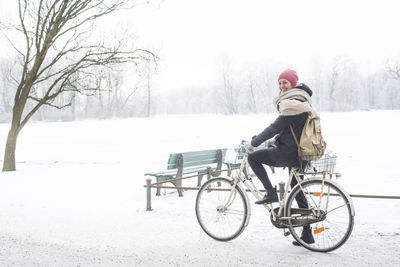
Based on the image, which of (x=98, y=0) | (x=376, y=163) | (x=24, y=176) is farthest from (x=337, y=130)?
(x=24, y=176)

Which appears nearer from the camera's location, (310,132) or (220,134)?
(310,132)

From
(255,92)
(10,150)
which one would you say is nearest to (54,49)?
(10,150)

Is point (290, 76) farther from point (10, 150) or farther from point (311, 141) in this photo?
point (10, 150)

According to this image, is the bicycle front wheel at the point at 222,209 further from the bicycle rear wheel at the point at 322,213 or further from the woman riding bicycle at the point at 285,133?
the bicycle rear wheel at the point at 322,213

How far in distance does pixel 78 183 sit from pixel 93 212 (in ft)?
12.7

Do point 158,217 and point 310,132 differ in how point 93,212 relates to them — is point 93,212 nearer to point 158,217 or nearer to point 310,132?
point 158,217

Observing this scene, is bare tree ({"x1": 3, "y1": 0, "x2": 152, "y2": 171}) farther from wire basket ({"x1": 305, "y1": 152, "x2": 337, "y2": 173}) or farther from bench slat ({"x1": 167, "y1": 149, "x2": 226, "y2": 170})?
wire basket ({"x1": 305, "y1": 152, "x2": 337, "y2": 173})

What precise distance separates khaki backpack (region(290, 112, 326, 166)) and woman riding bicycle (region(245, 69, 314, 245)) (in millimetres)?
62

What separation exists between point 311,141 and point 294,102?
0.48 meters

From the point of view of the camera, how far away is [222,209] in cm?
477

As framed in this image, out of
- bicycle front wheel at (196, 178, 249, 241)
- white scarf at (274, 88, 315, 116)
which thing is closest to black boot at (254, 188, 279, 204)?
bicycle front wheel at (196, 178, 249, 241)

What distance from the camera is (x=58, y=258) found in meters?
4.24

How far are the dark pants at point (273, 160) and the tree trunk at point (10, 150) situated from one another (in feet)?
A: 36.8

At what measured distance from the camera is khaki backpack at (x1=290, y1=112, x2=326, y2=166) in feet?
13.1
